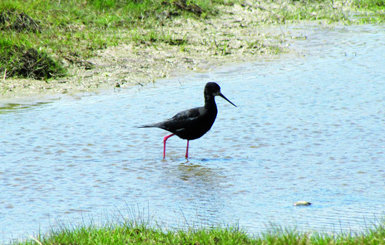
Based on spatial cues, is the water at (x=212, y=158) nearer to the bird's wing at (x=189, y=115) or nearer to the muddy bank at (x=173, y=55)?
the bird's wing at (x=189, y=115)

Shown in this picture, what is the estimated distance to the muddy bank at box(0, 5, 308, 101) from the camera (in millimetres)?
11820

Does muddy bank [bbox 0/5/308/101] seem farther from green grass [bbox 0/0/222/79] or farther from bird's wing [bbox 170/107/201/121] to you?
bird's wing [bbox 170/107/201/121]

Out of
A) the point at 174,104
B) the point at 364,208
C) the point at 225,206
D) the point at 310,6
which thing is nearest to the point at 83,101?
the point at 174,104

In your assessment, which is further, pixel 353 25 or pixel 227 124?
pixel 353 25

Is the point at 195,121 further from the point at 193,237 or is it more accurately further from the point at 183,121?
the point at 193,237

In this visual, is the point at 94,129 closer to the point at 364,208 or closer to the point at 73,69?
the point at 73,69

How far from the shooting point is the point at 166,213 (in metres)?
6.07

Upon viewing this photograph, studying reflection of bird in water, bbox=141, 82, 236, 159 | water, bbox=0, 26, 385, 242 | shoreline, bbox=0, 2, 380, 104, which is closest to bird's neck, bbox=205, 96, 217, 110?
reflection of bird in water, bbox=141, 82, 236, 159

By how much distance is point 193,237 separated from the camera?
5.00 metres

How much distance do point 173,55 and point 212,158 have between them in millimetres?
6117

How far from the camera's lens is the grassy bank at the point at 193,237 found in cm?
472

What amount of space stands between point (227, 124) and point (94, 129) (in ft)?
6.18

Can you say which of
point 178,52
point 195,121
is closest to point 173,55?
point 178,52

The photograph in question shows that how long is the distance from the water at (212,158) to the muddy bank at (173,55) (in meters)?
0.63
